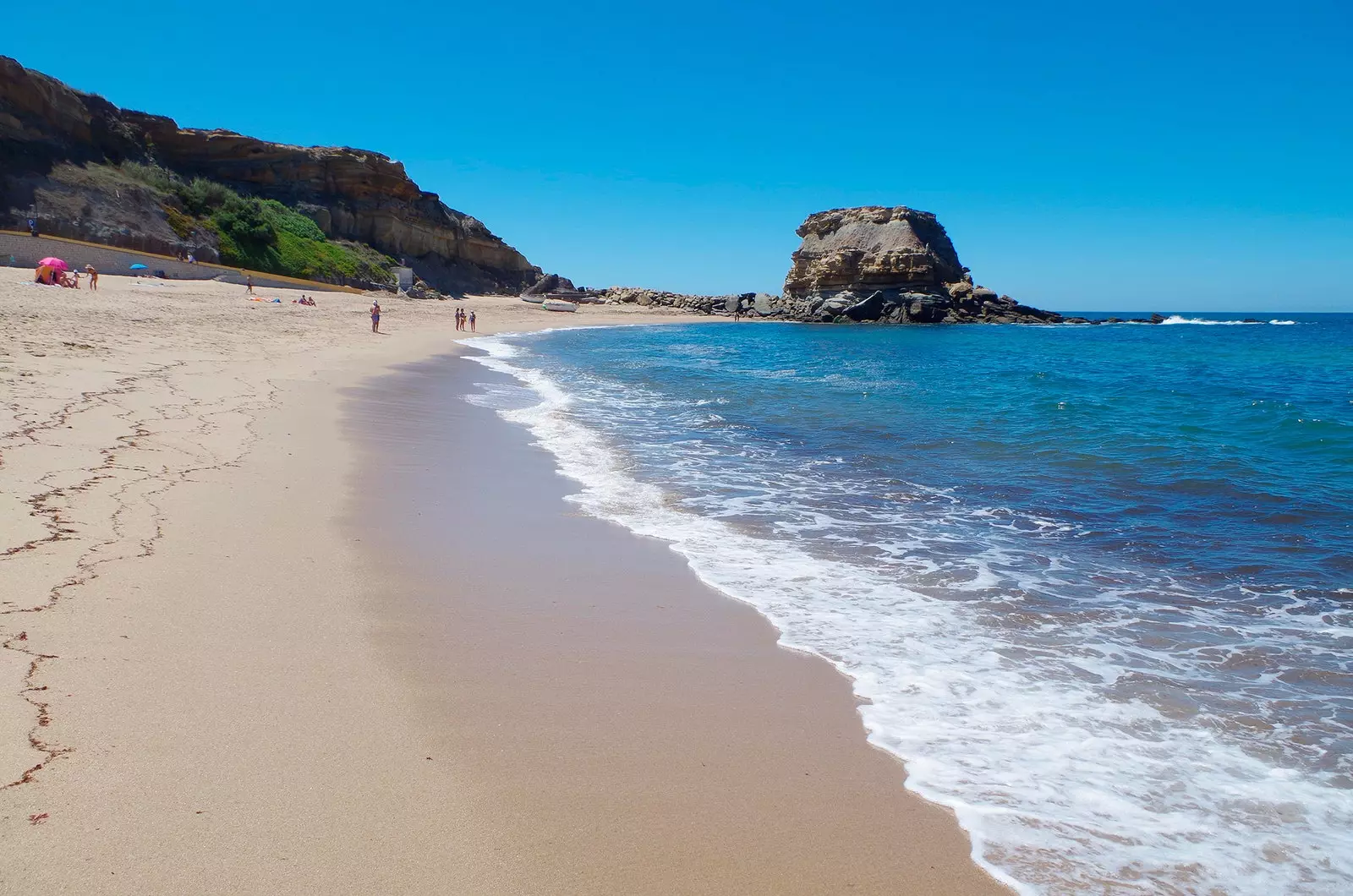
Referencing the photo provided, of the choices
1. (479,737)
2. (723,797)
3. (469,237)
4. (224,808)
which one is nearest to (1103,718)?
(723,797)

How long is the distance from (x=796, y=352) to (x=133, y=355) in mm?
26255

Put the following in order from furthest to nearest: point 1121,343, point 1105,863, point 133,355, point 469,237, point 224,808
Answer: point 469,237
point 1121,343
point 133,355
point 1105,863
point 224,808

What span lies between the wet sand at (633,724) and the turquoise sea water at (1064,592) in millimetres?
260

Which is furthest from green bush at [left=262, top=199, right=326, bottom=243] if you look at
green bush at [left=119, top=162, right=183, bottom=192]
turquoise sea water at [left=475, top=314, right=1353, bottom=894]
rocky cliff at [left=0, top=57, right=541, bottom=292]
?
turquoise sea water at [left=475, top=314, right=1353, bottom=894]

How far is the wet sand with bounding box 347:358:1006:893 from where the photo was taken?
2453 mm

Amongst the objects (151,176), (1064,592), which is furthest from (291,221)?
(1064,592)

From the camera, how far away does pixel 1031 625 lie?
4.64 meters

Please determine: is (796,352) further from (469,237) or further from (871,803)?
(469,237)

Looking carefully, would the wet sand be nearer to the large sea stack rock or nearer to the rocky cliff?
the rocky cliff

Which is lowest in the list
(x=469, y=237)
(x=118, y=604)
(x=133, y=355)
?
(x=118, y=604)

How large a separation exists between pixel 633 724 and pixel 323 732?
116cm

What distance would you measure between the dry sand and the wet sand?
0.05ft

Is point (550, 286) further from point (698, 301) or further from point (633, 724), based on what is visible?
point (633, 724)

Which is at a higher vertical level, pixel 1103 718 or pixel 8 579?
pixel 8 579
